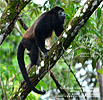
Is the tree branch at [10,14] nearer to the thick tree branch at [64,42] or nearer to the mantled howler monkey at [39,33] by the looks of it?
the thick tree branch at [64,42]

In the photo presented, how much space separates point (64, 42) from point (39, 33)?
1.16 meters

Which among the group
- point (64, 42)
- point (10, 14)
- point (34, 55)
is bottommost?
point (64, 42)

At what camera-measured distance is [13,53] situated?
29.3ft

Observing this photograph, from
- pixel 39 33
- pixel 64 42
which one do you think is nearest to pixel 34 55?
pixel 39 33

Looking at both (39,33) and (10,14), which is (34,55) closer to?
(39,33)

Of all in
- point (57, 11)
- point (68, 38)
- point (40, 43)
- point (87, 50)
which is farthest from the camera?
point (57, 11)

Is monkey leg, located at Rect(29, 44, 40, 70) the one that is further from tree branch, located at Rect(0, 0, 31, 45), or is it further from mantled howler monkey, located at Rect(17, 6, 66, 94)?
tree branch, located at Rect(0, 0, 31, 45)

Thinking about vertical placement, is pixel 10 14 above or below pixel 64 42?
above

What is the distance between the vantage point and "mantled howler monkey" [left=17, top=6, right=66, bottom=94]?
340cm

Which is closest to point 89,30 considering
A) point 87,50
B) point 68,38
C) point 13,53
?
point 87,50

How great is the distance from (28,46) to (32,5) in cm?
86

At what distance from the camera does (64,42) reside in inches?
92.5

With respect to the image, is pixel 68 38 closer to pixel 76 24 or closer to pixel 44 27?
pixel 76 24

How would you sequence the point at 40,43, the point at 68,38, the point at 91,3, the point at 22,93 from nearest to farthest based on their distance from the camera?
the point at 91,3
the point at 68,38
the point at 22,93
the point at 40,43
